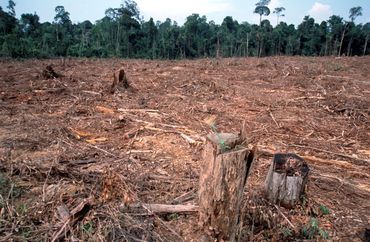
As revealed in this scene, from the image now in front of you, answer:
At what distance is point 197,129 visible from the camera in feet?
14.5

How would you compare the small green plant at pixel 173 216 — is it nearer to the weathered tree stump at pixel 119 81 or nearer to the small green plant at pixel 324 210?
the small green plant at pixel 324 210

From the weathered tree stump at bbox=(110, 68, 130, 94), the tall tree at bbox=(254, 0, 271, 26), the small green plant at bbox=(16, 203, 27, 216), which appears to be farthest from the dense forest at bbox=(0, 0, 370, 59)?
the small green plant at bbox=(16, 203, 27, 216)

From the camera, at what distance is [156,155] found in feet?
11.5

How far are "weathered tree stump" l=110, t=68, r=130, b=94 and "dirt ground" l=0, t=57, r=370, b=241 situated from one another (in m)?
0.21

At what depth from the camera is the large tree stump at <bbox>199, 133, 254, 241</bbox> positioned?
1.94m

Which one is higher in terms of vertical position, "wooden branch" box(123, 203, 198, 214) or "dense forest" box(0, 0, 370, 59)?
"dense forest" box(0, 0, 370, 59)

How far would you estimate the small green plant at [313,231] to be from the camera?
85.7 inches

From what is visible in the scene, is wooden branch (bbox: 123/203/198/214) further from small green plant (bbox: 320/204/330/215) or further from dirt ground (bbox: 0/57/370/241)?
small green plant (bbox: 320/204/330/215)

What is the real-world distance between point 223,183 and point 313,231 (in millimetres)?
872

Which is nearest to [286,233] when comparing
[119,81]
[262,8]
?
[119,81]

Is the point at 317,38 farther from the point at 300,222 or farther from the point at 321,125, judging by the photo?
the point at 300,222

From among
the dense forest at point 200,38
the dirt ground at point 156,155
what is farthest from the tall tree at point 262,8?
the dirt ground at point 156,155

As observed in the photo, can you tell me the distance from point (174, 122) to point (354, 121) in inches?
127

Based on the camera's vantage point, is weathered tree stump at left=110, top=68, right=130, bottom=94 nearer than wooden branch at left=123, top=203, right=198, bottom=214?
No
